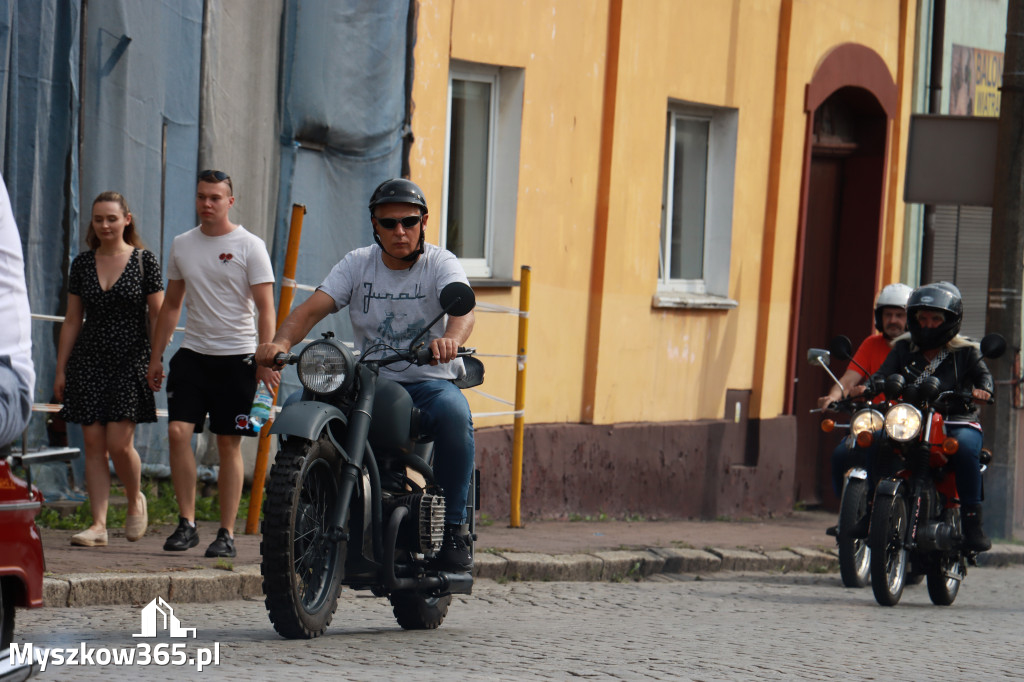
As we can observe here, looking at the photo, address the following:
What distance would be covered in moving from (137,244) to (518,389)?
336cm

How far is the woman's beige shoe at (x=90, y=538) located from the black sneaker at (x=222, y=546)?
0.60 metres

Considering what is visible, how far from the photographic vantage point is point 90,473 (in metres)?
8.77

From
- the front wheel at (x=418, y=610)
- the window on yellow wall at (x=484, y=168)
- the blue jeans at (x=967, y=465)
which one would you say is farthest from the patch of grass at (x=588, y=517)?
the front wheel at (x=418, y=610)

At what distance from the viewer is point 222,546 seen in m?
8.45

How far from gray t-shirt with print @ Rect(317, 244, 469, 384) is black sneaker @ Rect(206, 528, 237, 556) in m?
1.99

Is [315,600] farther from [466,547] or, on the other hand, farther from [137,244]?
[137,244]

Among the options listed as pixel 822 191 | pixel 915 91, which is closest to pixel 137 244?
pixel 822 191

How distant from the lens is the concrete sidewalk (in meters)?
7.56

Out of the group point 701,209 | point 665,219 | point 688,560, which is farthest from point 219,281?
point 701,209

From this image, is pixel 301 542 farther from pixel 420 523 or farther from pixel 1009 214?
pixel 1009 214

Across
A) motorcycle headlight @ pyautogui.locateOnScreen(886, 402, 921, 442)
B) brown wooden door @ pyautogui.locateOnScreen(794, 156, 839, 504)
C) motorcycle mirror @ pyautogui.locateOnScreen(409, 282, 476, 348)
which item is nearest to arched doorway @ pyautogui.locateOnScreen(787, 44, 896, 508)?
brown wooden door @ pyautogui.locateOnScreen(794, 156, 839, 504)

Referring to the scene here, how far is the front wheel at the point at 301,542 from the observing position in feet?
19.7

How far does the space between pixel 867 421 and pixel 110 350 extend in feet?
14.0

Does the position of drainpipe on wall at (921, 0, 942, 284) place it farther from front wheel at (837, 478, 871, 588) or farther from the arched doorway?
front wheel at (837, 478, 871, 588)
